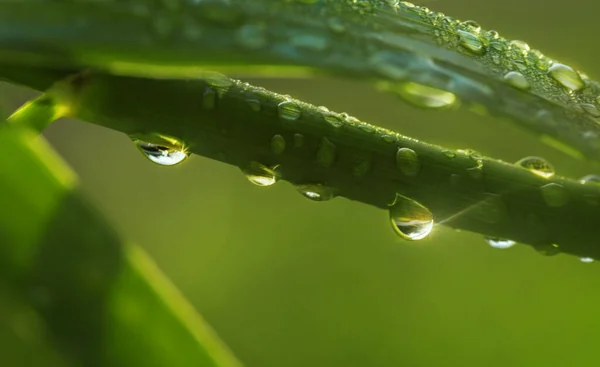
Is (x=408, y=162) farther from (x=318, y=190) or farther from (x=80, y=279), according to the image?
(x=80, y=279)

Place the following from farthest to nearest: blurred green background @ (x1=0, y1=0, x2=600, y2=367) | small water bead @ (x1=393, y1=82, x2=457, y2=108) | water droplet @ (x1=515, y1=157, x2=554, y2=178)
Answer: blurred green background @ (x1=0, y1=0, x2=600, y2=367) → water droplet @ (x1=515, y1=157, x2=554, y2=178) → small water bead @ (x1=393, y1=82, x2=457, y2=108)

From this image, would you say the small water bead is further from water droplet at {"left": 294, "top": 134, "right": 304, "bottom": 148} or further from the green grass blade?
the green grass blade

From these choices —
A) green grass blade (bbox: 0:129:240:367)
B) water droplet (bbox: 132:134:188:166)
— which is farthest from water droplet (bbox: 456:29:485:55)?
green grass blade (bbox: 0:129:240:367)

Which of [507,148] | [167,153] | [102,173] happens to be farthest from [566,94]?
[102,173]

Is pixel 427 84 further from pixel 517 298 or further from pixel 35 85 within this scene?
pixel 517 298

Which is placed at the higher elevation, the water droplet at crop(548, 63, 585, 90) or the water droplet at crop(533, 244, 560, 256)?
the water droplet at crop(548, 63, 585, 90)

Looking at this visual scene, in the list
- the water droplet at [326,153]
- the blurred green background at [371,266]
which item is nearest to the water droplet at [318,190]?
the water droplet at [326,153]
